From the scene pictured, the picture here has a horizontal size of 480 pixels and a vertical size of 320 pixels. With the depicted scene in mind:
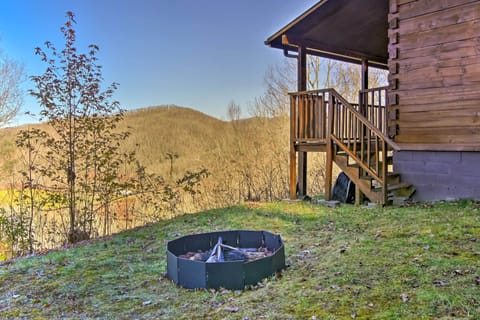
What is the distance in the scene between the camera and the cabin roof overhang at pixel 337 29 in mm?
7191

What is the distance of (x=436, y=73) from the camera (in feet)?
19.6

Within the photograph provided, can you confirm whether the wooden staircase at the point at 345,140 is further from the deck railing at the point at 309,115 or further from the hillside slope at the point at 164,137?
the hillside slope at the point at 164,137

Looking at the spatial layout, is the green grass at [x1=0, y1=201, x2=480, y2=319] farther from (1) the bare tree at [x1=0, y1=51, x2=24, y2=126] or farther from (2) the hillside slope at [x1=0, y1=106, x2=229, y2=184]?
(1) the bare tree at [x1=0, y1=51, x2=24, y2=126]

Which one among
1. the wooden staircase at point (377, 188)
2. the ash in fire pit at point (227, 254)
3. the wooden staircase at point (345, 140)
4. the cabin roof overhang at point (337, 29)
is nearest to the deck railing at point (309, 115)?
the wooden staircase at point (345, 140)

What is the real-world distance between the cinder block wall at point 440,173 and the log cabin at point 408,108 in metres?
0.01

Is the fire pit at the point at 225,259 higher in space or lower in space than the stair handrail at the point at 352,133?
lower

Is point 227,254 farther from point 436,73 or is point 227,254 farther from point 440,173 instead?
point 436,73

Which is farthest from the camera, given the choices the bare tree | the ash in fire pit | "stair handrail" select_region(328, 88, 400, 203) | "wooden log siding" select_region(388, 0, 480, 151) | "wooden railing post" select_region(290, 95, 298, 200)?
the bare tree

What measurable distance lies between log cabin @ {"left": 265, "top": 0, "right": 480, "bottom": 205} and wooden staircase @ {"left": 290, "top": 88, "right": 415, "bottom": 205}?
2 cm

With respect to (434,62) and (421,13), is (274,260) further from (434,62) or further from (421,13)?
(421,13)

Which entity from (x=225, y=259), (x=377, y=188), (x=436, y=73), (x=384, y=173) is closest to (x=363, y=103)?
(x=436, y=73)

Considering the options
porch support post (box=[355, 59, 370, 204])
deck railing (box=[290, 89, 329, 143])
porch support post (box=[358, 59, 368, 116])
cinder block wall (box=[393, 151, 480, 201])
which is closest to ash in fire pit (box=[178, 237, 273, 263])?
porch support post (box=[355, 59, 370, 204])

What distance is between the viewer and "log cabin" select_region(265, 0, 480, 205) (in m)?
5.66

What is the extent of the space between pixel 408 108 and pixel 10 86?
8627 mm
